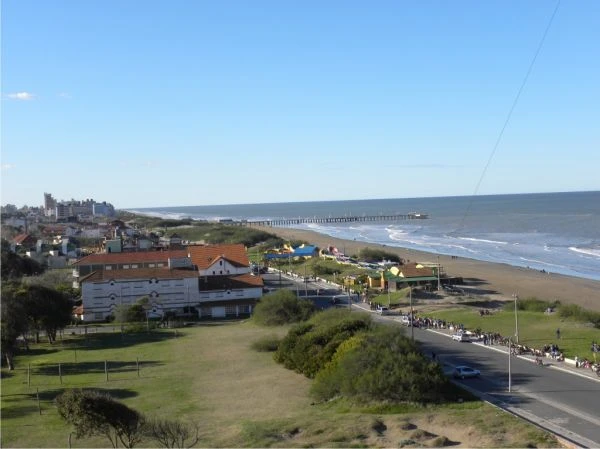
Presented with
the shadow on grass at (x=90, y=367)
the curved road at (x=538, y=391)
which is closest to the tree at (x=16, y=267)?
the shadow on grass at (x=90, y=367)

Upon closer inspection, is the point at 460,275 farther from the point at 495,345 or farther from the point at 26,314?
the point at 26,314

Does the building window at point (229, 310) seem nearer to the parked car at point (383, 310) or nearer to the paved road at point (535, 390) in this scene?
the parked car at point (383, 310)

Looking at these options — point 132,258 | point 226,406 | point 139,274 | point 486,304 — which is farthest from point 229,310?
point 226,406

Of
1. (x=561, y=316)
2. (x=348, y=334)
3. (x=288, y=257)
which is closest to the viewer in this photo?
(x=348, y=334)

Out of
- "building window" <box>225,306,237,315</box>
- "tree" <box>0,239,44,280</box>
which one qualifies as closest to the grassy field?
"building window" <box>225,306,237,315</box>

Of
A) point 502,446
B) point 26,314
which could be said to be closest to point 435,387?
point 502,446

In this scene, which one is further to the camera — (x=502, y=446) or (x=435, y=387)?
(x=435, y=387)
